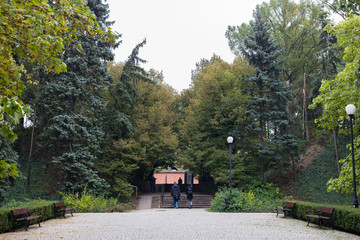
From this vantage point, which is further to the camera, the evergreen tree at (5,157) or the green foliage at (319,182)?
the green foliage at (319,182)

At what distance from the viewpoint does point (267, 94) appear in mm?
24516

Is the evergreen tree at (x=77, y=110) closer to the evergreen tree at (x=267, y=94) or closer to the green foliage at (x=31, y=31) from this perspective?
the evergreen tree at (x=267, y=94)

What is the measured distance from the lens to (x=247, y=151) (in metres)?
24.3

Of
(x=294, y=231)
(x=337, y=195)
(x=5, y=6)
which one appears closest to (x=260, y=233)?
(x=294, y=231)

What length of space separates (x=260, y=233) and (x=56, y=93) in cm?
1562

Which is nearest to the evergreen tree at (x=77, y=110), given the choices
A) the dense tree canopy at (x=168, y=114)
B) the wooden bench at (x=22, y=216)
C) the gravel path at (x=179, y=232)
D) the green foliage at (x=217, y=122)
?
the dense tree canopy at (x=168, y=114)

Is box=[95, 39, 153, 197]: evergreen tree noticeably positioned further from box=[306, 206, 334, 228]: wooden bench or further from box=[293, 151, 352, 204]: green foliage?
box=[306, 206, 334, 228]: wooden bench

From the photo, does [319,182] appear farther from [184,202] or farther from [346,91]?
[346,91]

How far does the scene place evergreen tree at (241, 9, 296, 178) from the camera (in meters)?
23.0

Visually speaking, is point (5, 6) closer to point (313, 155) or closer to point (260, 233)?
point (260, 233)

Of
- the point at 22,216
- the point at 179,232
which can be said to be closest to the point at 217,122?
the point at 179,232

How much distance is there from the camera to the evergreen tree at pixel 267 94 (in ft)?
75.6

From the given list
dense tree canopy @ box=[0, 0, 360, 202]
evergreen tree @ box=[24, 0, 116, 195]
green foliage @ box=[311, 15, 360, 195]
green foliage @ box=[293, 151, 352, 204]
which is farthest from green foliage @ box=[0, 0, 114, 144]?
green foliage @ box=[293, 151, 352, 204]

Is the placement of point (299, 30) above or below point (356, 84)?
above
